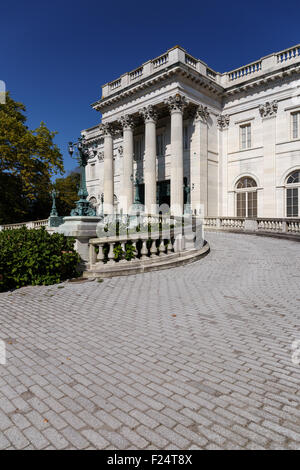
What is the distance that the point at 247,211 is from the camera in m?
26.8

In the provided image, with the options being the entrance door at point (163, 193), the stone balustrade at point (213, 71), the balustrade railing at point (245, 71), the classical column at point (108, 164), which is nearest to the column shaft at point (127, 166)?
the classical column at point (108, 164)

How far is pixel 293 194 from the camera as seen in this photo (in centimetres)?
2391

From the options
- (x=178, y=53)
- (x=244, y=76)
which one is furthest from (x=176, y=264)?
(x=244, y=76)

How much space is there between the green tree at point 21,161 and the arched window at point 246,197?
18260 millimetres

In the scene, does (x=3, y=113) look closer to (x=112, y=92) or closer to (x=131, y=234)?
(x=112, y=92)

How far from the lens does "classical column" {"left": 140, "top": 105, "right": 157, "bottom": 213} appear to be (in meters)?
25.9

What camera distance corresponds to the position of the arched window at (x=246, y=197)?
26359mm

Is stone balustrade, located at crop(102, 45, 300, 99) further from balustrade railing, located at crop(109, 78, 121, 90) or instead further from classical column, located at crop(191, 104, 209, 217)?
classical column, located at crop(191, 104, 209, 217)

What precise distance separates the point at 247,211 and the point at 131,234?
1951 centimetres

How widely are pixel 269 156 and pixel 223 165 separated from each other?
14.9 feet

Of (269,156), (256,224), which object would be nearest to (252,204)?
(269,156)

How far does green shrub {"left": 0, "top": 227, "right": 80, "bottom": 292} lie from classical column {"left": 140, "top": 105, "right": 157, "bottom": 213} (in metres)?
17.1

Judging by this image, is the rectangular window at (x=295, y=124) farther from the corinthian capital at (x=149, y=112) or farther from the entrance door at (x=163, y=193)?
the corinthian capital at (x=149, y=112)
